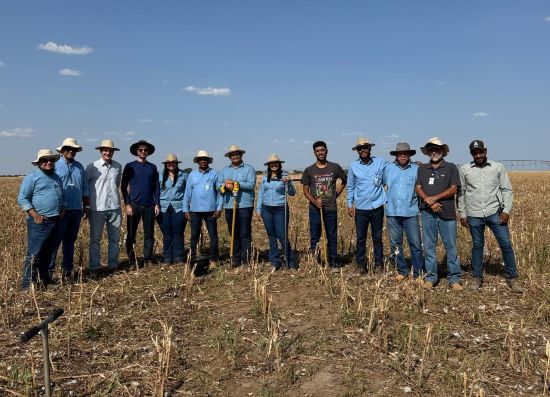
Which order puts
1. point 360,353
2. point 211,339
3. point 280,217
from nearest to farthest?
1. point 360,353
2. point 211,339
3. point 280,217

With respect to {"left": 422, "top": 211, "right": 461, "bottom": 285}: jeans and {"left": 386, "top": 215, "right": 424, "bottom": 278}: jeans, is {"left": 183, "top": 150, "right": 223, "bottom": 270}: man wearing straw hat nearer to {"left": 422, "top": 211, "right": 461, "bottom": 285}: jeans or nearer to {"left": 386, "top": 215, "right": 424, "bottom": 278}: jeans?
{"left": 386, "top": 215, "right": 424, "bottom": 278}: jeans

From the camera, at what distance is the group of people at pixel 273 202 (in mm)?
7445

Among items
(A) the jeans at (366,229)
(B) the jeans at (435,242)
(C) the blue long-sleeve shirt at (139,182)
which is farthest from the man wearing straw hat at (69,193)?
(B) the jeans at (435,242)

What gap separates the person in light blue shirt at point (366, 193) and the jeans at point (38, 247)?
5.51 m

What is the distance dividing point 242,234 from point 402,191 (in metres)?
3.30

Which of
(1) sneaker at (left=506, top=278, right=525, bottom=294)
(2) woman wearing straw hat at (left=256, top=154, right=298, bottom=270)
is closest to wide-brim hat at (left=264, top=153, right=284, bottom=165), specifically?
(2) woman wearing straw hat at (left=256, top=154, right=298, bottom=270)

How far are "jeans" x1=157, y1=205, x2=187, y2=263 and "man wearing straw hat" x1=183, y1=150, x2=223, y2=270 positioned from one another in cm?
28

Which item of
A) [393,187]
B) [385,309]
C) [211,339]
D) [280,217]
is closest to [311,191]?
[280,217]

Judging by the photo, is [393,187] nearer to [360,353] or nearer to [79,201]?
[360,353]

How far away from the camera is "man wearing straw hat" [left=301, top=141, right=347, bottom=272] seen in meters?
8.54

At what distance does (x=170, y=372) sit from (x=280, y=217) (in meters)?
4.44

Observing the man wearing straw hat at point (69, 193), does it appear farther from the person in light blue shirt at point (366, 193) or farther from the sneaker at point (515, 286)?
the sneaker at point (515, 286)

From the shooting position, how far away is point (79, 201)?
328 inches

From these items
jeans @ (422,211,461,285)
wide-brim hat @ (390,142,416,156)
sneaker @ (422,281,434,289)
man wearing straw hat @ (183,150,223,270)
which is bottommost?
sneaker @ (422,281,434,289)
